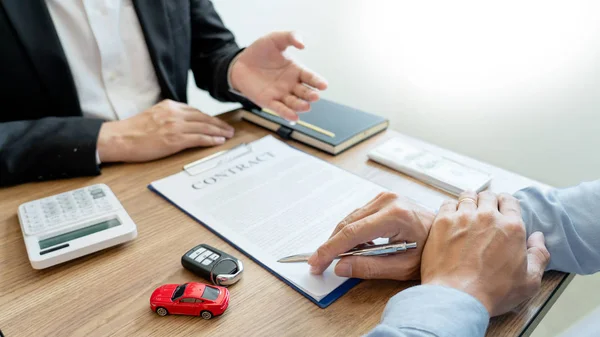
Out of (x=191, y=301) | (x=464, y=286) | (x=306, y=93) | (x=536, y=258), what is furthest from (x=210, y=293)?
(x=306, y=93)

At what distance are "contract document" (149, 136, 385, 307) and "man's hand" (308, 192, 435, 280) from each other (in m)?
0.02

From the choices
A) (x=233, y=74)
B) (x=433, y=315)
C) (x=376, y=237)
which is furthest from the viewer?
(x=233, y=74)

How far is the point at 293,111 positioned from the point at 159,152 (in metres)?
0.29

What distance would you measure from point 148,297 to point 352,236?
0.28 m

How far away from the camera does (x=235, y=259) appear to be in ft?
2.04

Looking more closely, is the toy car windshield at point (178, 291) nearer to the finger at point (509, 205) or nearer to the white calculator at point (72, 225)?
the white calculator at point (72, 225)

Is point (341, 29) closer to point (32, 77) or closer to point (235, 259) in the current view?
point (32, 77)

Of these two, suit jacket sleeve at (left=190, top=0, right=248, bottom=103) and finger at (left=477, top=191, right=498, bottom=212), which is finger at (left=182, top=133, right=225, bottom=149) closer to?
suit jacket sleeve at (left=190, top=0, right=248, bottom=103)

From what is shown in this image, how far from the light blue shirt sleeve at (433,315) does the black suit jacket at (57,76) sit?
Result: 0.62 meters

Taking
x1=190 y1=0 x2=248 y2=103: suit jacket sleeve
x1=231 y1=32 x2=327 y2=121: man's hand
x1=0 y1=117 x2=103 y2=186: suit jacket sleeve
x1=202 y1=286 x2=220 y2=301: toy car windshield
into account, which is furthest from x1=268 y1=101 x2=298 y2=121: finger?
x1=202 y1=286 x2=220 y2=301: toy car windshield

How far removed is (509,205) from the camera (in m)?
0.64

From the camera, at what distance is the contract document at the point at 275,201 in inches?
24.6

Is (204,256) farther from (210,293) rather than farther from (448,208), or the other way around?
(448,208)

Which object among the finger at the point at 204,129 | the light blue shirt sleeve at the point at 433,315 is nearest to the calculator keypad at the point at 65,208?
the finger at the point at 204,129
